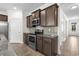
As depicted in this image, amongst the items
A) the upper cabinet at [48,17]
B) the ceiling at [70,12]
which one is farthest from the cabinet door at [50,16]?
the ceiling at [70,12]

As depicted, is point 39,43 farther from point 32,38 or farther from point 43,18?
point 43,18

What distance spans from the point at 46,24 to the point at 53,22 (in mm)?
148

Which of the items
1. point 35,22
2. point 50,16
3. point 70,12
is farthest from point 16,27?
point 70,12

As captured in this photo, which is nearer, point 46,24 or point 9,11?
point 9,11

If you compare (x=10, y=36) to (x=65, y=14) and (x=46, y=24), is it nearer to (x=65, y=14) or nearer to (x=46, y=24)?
(x=46, y=24)

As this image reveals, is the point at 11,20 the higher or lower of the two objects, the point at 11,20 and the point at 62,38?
the higher

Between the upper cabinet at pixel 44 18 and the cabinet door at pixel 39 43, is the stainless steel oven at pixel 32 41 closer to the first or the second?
the cabinet door at pixel 39 43

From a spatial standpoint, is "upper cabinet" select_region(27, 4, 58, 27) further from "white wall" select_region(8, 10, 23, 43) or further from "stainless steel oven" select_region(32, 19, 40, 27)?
"white wall" select_region(8, 10, 23, 43)

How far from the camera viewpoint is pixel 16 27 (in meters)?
1.92

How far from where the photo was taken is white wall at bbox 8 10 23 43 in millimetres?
1892

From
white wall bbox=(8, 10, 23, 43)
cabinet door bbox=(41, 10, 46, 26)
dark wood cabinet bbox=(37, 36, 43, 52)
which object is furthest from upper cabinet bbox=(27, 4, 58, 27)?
dark wood cabinet bbox=(37, 36, 43, 52)

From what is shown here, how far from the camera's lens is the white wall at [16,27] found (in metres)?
1.89

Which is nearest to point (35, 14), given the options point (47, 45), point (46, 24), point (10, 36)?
point (46, 24)

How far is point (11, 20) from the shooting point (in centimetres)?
191
